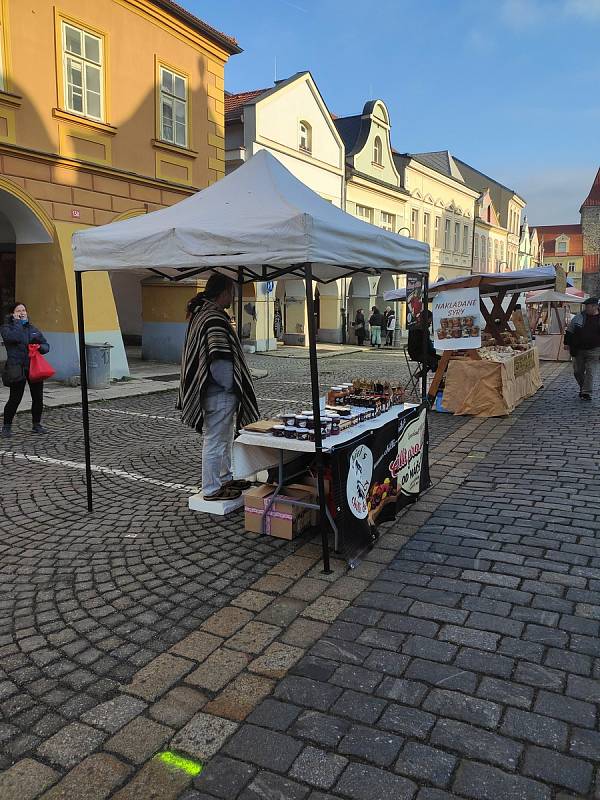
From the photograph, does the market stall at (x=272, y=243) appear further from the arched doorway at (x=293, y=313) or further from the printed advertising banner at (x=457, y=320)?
the arched doorway at (x=293, y=313)

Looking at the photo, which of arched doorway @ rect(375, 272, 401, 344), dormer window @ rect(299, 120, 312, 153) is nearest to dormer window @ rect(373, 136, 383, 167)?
arched doorway @ rect(375, 272, 401, 344)

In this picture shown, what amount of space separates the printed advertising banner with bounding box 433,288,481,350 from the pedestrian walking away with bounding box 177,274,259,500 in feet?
16.0

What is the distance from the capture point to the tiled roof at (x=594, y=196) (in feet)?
189

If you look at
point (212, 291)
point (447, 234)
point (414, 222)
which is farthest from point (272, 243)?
point (447, 234)

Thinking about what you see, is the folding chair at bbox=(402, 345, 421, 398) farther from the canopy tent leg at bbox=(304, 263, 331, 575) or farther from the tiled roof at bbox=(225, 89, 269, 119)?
the tiled roof at bbox=(225, 89, 269, 119)

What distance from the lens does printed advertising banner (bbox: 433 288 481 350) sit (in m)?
8.91

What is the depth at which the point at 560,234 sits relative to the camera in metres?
85.1

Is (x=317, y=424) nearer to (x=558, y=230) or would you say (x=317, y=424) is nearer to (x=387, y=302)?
(x=387, y=302)

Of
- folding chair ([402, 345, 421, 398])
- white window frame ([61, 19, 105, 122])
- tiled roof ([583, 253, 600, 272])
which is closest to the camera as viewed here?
folding chair ([402, 345, 421, 398])

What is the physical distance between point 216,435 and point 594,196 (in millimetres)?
62691

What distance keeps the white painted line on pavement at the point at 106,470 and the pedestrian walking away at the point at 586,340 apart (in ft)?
24.8

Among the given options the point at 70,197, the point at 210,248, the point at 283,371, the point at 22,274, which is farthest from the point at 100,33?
the point at 210,248

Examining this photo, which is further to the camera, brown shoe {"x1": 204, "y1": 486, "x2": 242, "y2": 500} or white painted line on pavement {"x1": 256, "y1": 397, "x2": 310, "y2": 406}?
white painted line on pavement {"x1": 256, "y1": 397, "x2": 310, "y2": 406}

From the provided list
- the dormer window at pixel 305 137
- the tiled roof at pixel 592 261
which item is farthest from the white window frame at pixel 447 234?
the tiled roof at pixel 592 261
